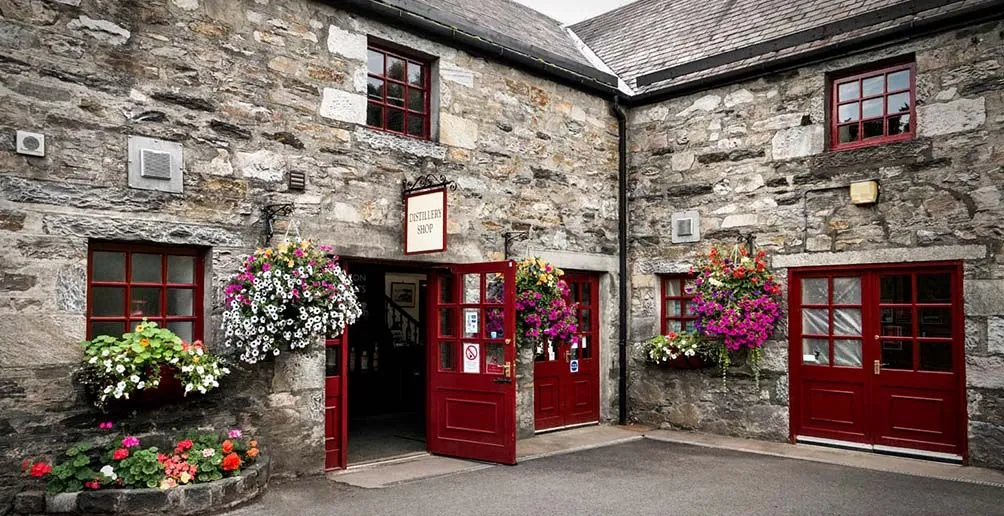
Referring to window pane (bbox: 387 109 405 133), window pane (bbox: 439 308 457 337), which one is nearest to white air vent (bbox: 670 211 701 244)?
window pane (bbox: 439 308 457 337)

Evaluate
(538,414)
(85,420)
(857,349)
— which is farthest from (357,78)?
(857,349)

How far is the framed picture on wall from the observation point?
40.7ft

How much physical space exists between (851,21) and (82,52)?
7153 mm

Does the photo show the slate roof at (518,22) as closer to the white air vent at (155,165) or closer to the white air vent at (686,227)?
the white air vent at (686,227)

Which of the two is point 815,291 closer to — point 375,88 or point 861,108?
point 861,108

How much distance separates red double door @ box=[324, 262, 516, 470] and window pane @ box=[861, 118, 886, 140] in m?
4.05

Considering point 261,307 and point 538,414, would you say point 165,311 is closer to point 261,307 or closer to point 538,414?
point 261,307

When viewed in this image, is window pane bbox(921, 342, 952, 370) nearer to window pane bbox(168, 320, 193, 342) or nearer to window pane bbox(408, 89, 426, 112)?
window pane bbox(408, 89, 426, 112)

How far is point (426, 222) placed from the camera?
682 cm

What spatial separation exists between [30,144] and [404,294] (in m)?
7.68

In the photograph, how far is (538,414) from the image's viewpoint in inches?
348

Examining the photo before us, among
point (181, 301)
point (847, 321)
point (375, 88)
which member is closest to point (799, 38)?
point (847, 321)

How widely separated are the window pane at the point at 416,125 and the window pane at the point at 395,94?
0.18m

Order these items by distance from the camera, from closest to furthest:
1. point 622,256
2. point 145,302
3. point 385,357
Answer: point 145,302 < point 622,256 < point 385,357
